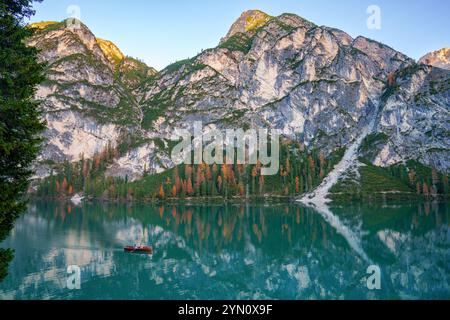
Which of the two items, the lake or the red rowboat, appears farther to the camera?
the red rowboat

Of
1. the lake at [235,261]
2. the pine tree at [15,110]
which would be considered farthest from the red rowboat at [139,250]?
the pine tree at [15,110]

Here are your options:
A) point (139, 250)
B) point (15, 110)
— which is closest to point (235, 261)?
point (139, 250)

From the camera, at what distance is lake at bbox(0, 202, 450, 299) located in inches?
1690

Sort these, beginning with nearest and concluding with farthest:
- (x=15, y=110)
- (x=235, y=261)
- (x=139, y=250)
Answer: (x=15, y=110) → (x=235, y=261) → (x=139, y=250)

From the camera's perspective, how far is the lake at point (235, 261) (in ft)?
141

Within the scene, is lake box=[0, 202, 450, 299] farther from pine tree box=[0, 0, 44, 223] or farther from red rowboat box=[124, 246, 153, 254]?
pine tree box=[0, 0, 44, 223]

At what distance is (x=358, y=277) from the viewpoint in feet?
161

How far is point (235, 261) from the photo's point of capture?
6103cm

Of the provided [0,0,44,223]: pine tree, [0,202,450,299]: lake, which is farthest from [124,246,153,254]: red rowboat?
[0,0,44,223]: pine tree

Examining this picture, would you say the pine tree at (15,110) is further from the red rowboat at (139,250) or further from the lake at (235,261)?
the red rowboat at (139,250)

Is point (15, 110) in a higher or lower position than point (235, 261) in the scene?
higher

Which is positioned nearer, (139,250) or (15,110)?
(15,110)

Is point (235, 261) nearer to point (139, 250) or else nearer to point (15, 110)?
point (139, 250)

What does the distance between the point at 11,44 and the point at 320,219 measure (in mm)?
108937
